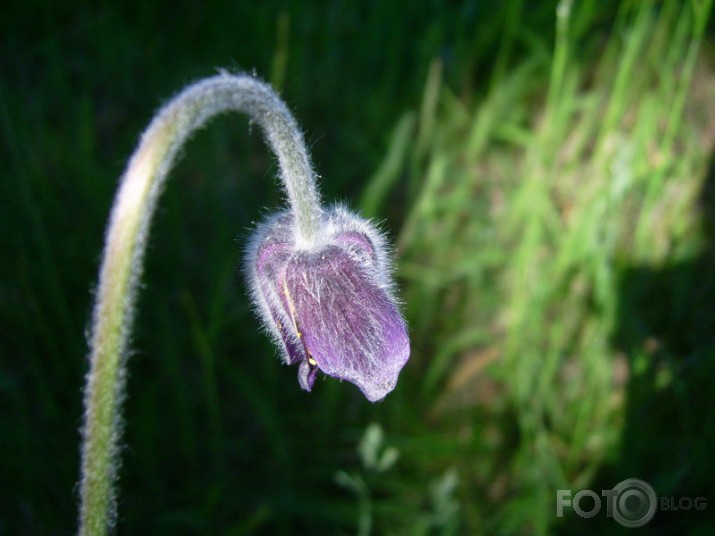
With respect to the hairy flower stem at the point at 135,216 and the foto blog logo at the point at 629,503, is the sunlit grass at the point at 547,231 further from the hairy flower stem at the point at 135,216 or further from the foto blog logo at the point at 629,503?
the hairy flower stem at the point at 135,216

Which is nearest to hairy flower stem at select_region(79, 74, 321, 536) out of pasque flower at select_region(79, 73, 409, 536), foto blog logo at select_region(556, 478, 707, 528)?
pasque flower at select_region(79, 73, 409, 536)

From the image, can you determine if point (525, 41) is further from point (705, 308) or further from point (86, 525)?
point (86, 525)

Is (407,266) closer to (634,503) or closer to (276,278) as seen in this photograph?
(634,503)

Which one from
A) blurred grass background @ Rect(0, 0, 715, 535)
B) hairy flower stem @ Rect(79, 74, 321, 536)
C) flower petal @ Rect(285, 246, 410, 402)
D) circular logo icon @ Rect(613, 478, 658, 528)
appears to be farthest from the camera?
blurred grass background @ Rect(0, 0, 715, 535)

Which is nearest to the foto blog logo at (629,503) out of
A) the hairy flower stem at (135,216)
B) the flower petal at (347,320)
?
the flower petal at (347,320)

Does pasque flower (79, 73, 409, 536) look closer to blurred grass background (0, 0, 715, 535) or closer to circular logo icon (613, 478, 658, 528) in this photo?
blurred grass background (0, 0, 715, 535)

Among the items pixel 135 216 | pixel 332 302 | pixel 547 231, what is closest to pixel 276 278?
pixel 332 302

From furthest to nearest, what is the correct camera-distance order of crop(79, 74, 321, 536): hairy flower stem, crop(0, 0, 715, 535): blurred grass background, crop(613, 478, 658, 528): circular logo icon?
crop(0, 0, 715, 535): blurred grass background → crop(613, 478, 658, 528): circular logo icon → crop(79, 74, 321, 536): hairy flower stem
